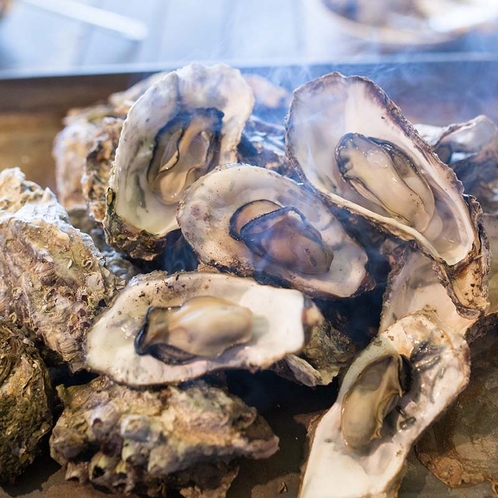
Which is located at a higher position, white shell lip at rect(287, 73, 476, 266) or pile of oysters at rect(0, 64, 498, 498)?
white shell lip at rect(287, 73, 476, 266)

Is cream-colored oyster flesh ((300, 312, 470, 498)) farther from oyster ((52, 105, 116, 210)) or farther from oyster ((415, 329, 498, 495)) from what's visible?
Result: oyster ((52, 105, 116, 210))

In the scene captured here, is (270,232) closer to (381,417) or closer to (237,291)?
(237,291)

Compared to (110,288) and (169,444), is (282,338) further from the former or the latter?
(110,288)

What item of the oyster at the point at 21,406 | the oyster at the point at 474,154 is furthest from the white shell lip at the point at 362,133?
the oyster at the point at 21,406

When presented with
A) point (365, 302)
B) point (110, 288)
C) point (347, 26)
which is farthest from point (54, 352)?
point (347, 26)

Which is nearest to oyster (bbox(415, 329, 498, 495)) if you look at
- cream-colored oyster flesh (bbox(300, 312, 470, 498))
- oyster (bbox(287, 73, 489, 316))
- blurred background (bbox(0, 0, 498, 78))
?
cream-colored oyster flesh (bbox(300, 312, 470, 498))

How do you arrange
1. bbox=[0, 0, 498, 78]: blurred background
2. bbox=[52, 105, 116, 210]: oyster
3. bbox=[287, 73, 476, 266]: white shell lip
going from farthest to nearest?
bbox=[0, 0, 498, 78]: blurred background → bbox=[52, 105, 116, 210]: oyster → bbox=[287, 73, 476, 266]: white shell lip
